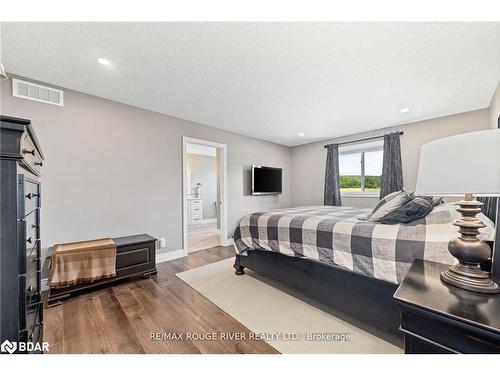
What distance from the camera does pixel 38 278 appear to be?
4.50ft

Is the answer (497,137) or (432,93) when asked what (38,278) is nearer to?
(497,137)

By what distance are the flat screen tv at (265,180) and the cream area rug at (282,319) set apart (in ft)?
7.80

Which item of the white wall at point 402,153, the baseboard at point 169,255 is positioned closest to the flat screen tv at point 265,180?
the white wall at point 402,153

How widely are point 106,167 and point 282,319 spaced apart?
9.12ft

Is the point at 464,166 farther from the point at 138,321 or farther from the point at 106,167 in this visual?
the point at 106,167

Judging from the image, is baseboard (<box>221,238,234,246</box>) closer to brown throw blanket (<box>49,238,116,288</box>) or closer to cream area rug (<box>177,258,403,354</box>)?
cream area rug (<box>177,258,403,354</box>)

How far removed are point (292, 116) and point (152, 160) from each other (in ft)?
7.72

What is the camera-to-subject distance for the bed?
1.41 metres

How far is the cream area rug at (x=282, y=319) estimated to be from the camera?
57.4 inches

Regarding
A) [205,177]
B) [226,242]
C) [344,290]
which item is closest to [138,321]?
[344,290]

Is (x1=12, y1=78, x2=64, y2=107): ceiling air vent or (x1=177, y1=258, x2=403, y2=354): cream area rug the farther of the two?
(x1=12, y1=78, x2=64, y2=107): ceiling air vent

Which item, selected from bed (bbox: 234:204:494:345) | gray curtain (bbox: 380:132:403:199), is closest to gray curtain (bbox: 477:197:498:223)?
bed (bbox: 234:204:494:345)

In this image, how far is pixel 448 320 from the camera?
0.74m
